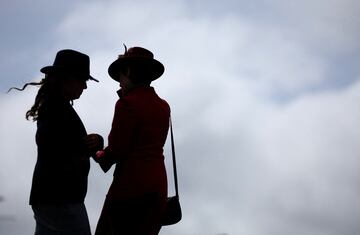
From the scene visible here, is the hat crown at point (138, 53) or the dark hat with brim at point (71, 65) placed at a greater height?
the hat crown at point (138, 53)

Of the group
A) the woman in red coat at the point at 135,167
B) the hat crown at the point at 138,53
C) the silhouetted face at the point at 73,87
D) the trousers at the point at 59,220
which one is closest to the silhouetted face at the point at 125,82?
the woman in red coat at the point at 135,167

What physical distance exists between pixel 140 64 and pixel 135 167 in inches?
36.3

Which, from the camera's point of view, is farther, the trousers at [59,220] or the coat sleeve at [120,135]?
the coat sleeve at [120,135]

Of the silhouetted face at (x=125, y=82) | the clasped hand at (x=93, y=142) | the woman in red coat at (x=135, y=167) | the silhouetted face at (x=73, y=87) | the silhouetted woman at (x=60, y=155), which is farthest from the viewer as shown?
the silhouetted face at (x=125, y=82)

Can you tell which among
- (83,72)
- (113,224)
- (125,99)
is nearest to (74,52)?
(83,72)

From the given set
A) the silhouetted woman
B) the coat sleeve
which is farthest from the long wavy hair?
the coat sleeve

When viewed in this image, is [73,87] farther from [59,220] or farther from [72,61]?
[59,220]

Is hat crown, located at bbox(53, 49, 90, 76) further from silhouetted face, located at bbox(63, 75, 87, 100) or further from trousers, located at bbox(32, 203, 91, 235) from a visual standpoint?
trousers, located at bbox(32, 203, 91, 235)

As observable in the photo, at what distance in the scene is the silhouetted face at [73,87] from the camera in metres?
4.88

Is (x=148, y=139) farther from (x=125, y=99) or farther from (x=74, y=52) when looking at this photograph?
(x=74, y=52)

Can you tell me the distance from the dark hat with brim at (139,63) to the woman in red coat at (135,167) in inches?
3.2

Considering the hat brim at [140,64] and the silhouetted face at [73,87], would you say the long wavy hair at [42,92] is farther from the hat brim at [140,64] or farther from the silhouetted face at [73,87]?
the hat brim at [140,64]

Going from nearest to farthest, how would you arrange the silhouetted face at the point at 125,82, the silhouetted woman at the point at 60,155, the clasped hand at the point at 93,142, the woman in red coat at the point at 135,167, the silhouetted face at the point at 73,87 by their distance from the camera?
the silhouetted woman at the point at 60,155 < the clasped hand at the point at 93,142 < the silhouetted face at the point at 73,87 < the woman in red coat at the point at 135,167 < the silhouetted face at the point at 125,82

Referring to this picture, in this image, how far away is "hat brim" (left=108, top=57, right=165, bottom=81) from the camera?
530 centimetres
